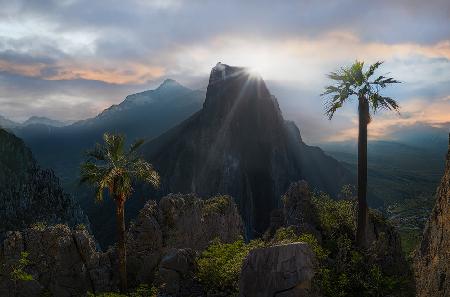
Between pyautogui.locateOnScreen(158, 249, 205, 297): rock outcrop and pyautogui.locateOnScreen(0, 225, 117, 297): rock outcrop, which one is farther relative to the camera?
pyautogui.locateOnScreen(0, 225, 117, 297): rock outcrop

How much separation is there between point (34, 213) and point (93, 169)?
14131 cm

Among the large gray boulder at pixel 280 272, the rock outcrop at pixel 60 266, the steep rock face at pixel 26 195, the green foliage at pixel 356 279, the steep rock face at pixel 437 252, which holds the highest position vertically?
the steep rock face at pixel 437 252

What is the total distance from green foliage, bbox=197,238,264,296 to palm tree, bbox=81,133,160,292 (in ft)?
22.1

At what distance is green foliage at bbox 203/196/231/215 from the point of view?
196 feet

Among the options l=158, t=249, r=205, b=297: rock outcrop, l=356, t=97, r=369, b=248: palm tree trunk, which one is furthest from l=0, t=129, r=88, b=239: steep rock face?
l=356, t=97, r=369, b=248: palm tree trunk

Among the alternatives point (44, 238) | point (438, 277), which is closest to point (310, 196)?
point (44, 238)

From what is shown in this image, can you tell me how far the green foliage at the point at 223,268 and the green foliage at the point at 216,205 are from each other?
99.7 ft

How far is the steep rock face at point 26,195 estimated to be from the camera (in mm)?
151375

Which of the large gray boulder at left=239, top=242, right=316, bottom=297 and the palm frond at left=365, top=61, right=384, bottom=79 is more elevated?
the palm frond at left=365, top=61, right=384, bottom=79

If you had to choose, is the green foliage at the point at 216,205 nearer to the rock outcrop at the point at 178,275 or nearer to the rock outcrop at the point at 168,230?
the rock outcrop at the point at 168,230

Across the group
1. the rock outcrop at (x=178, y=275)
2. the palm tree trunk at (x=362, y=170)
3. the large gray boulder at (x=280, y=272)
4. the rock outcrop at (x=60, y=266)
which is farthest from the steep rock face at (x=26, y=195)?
the large gray boulder at (x=280, y=272)

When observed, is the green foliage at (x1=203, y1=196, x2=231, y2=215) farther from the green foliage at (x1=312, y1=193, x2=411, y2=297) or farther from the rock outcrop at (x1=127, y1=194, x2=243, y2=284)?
the green foliage at (x1=312, y1=193, x2=411, y2=297)

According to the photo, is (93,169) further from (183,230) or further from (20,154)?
(20,154)

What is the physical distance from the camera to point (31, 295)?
34.0 meters
